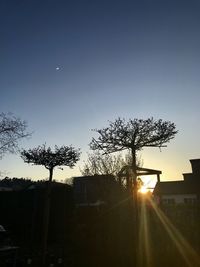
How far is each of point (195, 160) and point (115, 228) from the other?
102 ft

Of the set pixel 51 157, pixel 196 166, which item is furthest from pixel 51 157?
pixel 196 166

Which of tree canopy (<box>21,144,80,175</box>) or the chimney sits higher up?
the chimney

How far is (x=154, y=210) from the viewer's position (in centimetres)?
1230

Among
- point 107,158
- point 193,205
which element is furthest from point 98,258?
point 107,158

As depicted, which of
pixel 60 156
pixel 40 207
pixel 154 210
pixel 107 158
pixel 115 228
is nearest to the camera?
pixel 115 228

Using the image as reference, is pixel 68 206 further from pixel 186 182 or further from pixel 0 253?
pixel 186 182

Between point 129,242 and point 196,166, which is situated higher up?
point 196,166

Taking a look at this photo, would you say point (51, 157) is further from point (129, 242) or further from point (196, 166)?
point (196, 166)

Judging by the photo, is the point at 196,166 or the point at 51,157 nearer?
the point at 51,157

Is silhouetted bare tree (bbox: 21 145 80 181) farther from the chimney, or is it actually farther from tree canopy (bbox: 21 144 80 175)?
the chimney

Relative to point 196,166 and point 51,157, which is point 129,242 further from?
point 196,166

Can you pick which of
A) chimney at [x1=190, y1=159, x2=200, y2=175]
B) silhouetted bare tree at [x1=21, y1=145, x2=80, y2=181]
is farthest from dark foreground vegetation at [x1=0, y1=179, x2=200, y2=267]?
chimney at [x1=190, y1=159, x2=200, y2=175]

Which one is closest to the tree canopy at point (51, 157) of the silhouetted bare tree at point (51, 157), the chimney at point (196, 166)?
the silhouetted bare tree at point (51, 157)

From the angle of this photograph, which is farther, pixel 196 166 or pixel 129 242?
pixel 196 166
